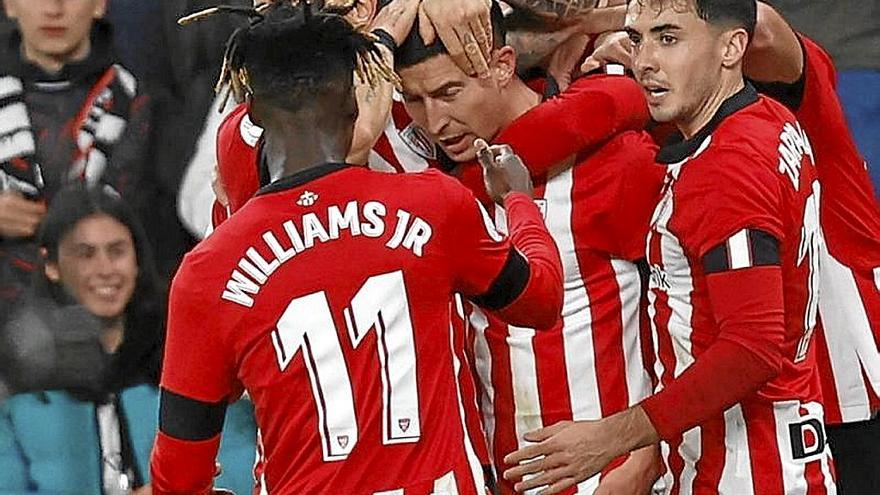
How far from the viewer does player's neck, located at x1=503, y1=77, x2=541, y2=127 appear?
299cm

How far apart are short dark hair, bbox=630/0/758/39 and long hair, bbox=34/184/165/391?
1364mm

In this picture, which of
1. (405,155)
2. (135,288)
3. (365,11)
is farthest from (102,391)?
(365,11)

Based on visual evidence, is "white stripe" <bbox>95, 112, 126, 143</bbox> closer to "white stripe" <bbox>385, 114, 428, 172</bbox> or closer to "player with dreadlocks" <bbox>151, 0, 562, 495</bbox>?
"white stripe" <bbox>385, 114, 428, 172</bbox>

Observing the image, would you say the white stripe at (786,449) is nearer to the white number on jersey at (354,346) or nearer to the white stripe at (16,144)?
the white number on jersey at (354,346)

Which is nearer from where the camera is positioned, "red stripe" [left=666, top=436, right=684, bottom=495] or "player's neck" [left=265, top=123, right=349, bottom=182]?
"player's neck" [left=265, top=123, right=349, bottom=182]

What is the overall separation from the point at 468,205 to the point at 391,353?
236mm

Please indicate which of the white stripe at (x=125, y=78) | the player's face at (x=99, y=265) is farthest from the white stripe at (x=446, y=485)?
the white stripe at (x=125, y=78)

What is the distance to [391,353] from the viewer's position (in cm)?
235

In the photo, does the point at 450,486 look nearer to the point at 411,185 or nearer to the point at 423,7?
the point at 411,185

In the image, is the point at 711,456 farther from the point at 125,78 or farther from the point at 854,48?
the point at 125,78

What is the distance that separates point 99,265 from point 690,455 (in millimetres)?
1416

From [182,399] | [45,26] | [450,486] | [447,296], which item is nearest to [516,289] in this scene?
[447,296]

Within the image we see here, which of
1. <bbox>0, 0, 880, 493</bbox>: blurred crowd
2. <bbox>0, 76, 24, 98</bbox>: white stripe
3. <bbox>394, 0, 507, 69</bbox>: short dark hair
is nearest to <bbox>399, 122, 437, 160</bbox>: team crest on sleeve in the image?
<bbox>394, 0, 507, 69</bbox>: short dark hair

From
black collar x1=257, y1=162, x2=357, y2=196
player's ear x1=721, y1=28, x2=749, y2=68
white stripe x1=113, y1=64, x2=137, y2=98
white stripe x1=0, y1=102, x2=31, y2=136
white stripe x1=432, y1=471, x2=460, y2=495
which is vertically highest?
white stripe x1=113, y1=64, x2=137, y2=98
